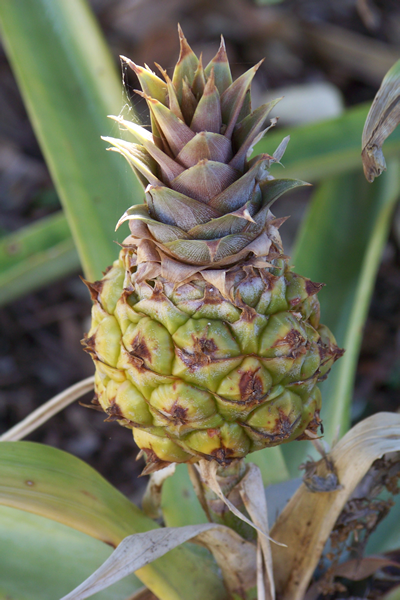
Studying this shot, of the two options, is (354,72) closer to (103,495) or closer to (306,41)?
(306,41)

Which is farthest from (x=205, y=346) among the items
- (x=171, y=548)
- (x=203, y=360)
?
(x=171, y=548)

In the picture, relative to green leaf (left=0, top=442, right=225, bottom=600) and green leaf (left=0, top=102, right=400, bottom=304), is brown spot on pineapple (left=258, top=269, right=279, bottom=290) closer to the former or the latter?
green leaf (left=0, top=442, right=225, bottom=600)

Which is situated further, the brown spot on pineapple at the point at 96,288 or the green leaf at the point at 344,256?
the green leaf at the point at 344,256

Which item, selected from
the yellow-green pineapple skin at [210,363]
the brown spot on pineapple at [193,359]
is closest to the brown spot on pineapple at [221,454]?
the yellow-green pineapple skin at [210,363]

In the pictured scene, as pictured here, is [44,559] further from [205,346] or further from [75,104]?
[75,104]

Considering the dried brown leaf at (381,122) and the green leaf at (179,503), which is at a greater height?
the dried brown leaf at (381,122)

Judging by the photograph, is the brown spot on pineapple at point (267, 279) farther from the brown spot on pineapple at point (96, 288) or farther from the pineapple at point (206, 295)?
the brown spot on pineapple at point (96, 288)

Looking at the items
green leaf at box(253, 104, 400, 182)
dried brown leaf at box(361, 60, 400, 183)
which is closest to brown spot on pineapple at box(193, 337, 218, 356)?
dried brown leaf at box(361, 60, 400, 183)

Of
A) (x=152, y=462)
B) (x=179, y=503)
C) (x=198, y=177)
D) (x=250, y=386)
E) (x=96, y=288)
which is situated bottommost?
(x=179, y=503)
